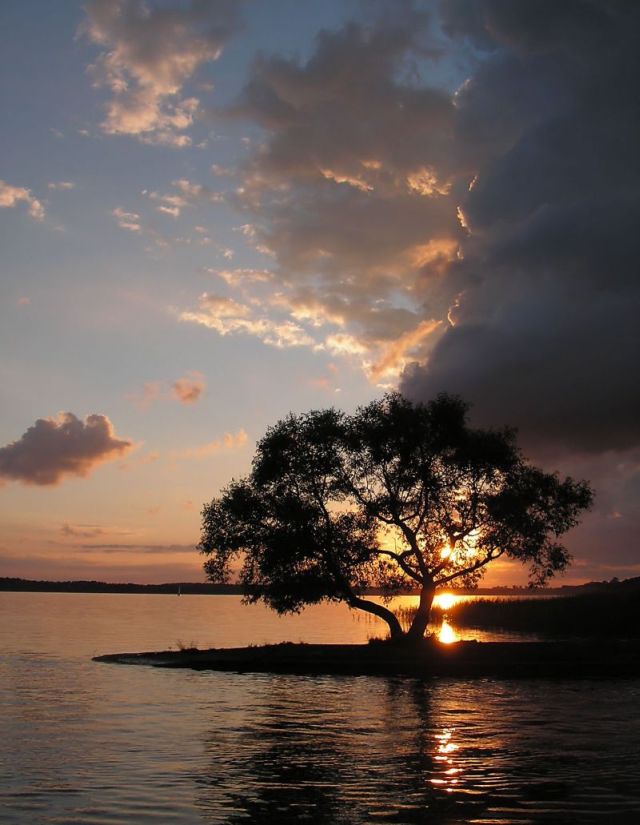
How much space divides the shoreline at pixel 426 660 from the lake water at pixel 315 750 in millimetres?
2880

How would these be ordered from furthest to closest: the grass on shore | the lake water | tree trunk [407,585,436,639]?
1. the grass on shore
2. tree trunk [407,585,436,639]
3. the lake water

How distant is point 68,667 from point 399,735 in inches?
1136

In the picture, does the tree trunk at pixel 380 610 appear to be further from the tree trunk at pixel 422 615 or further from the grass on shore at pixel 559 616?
the grass on shore at pixel 559 616

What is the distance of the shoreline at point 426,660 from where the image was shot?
44062mm

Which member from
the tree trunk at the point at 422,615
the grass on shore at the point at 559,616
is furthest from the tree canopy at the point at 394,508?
the grass on shore at the point at 559,616

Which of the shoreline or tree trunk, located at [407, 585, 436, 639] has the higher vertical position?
tree trunk, located at [407, 585, 436, 639]

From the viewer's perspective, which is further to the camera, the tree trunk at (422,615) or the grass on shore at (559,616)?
the grass on shore at (559,616)

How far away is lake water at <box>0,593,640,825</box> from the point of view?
16062mm

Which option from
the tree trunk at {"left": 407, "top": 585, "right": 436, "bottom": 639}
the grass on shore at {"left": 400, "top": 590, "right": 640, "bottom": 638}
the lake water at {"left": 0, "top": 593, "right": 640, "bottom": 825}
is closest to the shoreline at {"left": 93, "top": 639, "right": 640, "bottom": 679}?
the tree trunk at {"left": 407, "top": 585, "right": 436, "bottom": 639}

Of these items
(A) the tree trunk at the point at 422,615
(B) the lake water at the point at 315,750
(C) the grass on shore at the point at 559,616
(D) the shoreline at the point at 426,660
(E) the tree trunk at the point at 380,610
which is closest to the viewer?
(B) the lake water at the point at 315,750

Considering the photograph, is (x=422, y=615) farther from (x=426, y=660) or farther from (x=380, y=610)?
(x=426, y=660)

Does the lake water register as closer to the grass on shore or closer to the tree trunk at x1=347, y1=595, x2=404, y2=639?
the tree trunk at x1=347, y1=595, x2=404, y2=639

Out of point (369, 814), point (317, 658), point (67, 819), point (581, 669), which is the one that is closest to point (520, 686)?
point (581, 669)

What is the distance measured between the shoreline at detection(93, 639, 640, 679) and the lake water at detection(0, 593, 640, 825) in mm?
2880
